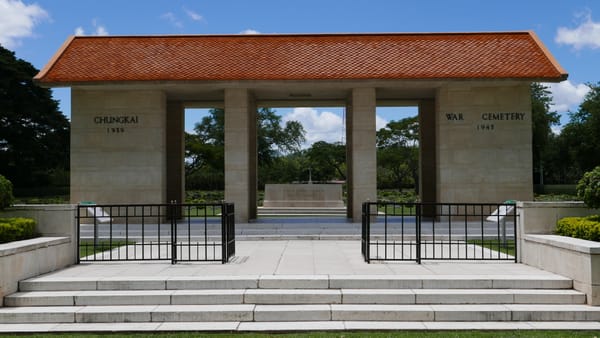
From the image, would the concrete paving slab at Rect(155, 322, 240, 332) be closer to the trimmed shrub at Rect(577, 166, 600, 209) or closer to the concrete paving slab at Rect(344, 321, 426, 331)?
the concrete paving slab at Rect(344, 321, 426, 331)

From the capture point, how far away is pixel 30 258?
31.5 feet

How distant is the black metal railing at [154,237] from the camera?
11.1 meters

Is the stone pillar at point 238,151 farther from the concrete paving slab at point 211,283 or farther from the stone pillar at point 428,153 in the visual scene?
the concrete paving slab at point 211,283

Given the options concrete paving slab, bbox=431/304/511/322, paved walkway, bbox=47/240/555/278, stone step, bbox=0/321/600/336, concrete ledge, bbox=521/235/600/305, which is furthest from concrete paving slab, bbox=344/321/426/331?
concrete ledge, bbox=521/235/600/305

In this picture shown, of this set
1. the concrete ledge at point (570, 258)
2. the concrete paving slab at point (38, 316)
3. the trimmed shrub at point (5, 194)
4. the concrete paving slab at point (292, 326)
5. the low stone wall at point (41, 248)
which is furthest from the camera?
the trimmed shrub at point (5, 194)

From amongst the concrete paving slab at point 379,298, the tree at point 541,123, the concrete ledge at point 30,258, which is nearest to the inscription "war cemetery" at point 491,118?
the concrete paving slab at point 379,298

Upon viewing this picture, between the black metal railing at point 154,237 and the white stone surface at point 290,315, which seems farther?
the black metal railing at point 154,237

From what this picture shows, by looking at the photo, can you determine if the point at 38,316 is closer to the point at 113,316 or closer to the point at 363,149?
the point at 113,316

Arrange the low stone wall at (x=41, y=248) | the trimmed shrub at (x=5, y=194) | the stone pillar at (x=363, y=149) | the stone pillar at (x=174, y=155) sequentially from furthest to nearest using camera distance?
1. the stone pillar at (x=174, y=155)
2. the stone pillar at (x=363, y=149)
3. the trimmed shrub at (x=5, y=194)
4. the low stone wall at (x=41, y=248)

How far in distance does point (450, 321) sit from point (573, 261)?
2699 mm

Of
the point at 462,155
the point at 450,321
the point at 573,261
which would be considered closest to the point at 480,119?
the point at 462,155

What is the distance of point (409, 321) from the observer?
7.87 meters

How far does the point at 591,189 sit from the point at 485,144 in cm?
1010

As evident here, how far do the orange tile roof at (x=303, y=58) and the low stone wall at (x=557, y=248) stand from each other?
29.2ft
